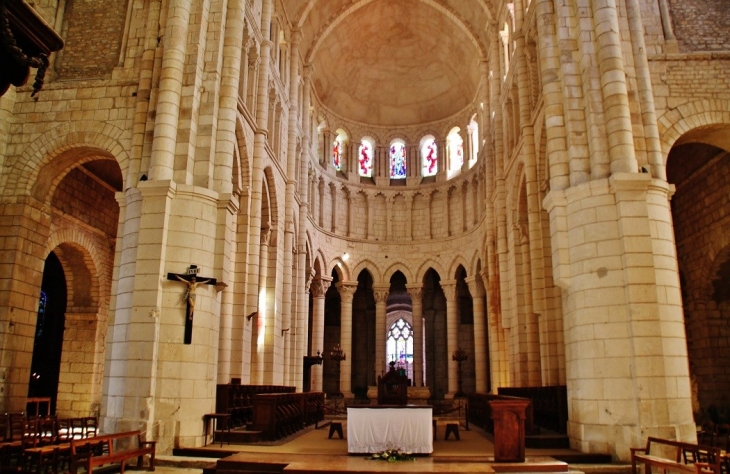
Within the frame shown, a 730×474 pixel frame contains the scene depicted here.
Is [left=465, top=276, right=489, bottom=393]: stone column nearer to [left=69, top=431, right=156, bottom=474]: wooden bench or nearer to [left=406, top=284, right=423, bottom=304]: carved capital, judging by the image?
[left=406, top=284, right=423, bottom=304]: carved capital

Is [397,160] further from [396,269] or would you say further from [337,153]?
[396,269]

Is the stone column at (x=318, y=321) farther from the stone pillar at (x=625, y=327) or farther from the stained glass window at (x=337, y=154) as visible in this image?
the stone pillar at (x=625, y=327)

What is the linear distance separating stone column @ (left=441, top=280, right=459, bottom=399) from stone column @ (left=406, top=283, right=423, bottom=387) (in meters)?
1.56

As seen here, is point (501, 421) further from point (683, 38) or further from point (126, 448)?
point (683, 38)

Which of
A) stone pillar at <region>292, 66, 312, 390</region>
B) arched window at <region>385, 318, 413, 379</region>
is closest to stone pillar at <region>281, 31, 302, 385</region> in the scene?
stone pillar at <region>292, 66, 312, 390</region>

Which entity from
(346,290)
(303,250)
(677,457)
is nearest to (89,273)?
(303,250)

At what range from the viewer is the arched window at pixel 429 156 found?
35.6 meters

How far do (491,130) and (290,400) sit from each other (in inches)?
635

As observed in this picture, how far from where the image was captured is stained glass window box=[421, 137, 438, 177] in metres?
35.6

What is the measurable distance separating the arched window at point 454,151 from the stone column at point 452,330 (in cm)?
644

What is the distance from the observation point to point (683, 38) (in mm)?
15242

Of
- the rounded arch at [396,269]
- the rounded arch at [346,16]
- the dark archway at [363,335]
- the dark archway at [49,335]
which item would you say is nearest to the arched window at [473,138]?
the rounded arch at [346,16]

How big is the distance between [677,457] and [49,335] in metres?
23.1

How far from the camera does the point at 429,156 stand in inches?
1419
